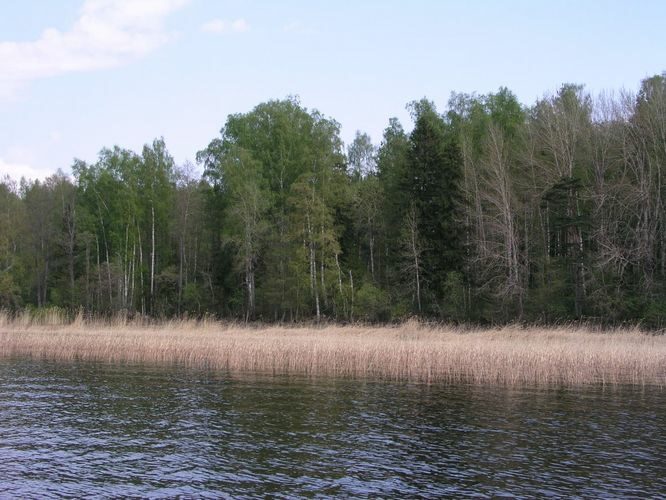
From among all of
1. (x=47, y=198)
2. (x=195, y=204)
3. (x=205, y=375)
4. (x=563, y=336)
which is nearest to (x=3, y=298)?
(x=47, y=198)

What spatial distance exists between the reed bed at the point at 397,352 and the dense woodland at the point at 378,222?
11.2m

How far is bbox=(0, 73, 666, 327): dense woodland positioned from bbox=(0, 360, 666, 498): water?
77.0 feet

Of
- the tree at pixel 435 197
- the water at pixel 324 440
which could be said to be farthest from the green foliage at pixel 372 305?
the water at pixel 324 440

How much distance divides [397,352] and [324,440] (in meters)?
12.1

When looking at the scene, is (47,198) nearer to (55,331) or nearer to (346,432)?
(55,331)

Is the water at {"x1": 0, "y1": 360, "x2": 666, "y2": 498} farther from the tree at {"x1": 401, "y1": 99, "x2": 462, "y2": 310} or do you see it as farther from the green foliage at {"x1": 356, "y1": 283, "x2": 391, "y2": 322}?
the tree at {"x1": 401, "y1": 99, "x2": 462, "y2": 310}

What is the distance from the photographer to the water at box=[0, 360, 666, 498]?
12219 millimetres

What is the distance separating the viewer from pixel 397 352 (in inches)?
1075

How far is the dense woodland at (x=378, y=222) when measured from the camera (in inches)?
1794

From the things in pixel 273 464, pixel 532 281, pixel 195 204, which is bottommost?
pixel 273 464

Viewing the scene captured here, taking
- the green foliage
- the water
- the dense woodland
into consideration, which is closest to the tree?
the dense woodland

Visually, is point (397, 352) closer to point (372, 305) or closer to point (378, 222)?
point (372, 305)

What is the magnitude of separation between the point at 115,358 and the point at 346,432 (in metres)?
17.4

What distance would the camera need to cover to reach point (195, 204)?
2584 inches
